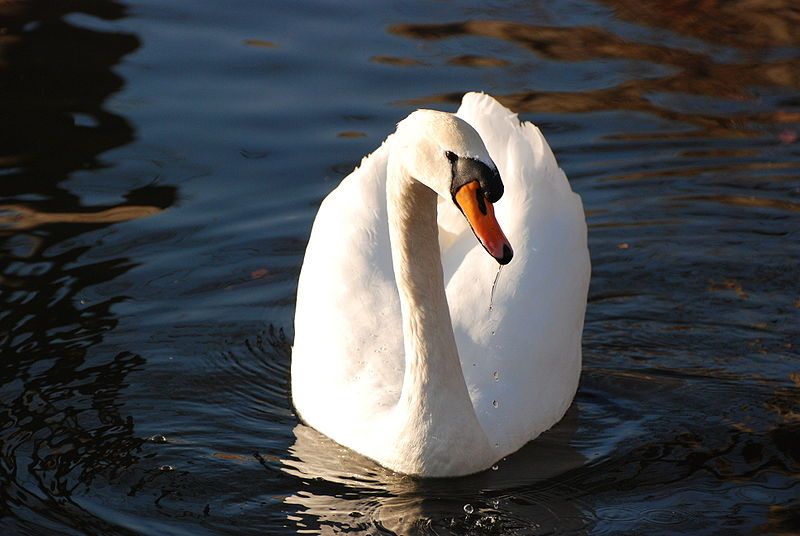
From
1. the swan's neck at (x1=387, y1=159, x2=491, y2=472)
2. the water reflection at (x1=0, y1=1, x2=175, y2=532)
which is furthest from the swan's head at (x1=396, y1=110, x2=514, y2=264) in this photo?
the water reflection at (x1=0, y1=1, x2=175, y2=532)

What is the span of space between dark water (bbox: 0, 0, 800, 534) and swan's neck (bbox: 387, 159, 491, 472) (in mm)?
228

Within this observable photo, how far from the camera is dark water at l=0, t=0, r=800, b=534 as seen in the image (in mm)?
6785

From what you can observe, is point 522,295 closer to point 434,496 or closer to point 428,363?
point 428,363

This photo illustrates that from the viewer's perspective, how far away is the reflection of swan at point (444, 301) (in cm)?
624

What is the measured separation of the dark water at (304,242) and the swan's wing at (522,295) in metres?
0.22

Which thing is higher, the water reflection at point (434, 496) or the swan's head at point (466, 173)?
the swan's head at point (466, 173)

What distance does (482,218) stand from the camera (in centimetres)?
593

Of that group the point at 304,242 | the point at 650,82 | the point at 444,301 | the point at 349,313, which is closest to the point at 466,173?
the point at 444,301

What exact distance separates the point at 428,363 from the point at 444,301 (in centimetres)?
29

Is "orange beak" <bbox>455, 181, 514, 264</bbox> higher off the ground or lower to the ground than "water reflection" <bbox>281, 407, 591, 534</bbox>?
higher

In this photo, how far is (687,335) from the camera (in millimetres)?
8266

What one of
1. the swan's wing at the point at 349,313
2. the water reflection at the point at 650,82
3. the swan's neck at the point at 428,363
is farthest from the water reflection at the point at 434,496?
the water reflection at the point at 650,82

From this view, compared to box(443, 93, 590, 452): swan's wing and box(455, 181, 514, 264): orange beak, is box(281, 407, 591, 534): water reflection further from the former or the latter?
box(455, 181, 514, 264): orange beak

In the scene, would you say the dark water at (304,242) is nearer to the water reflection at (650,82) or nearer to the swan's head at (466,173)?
the water reflection at (650,82)
